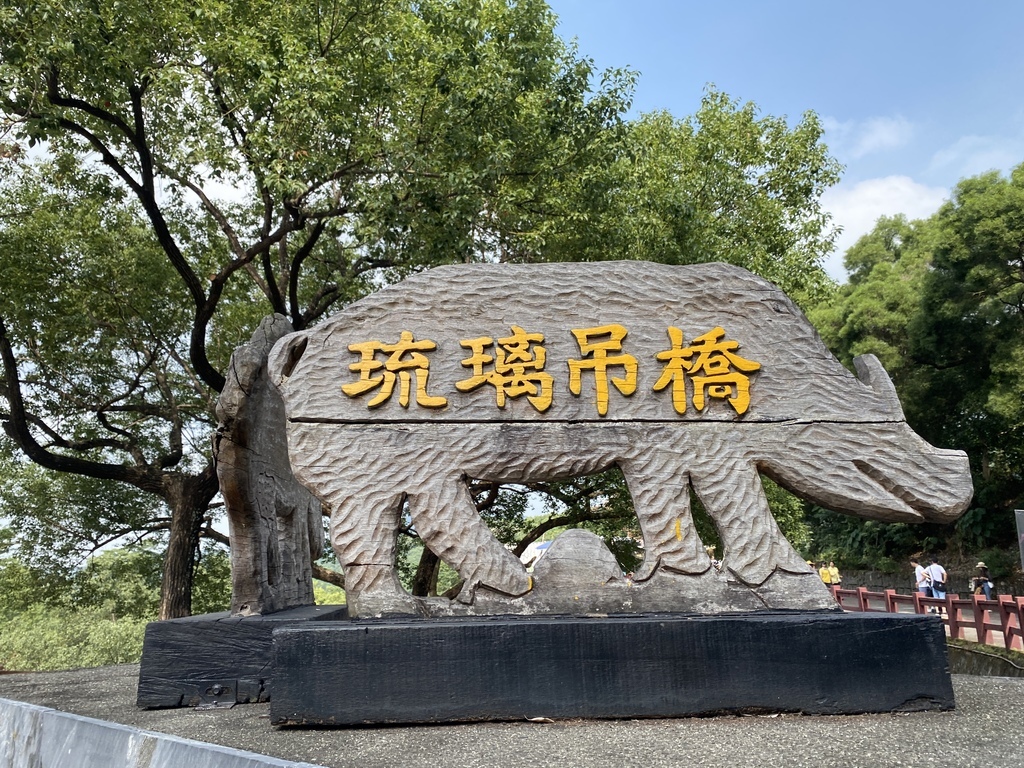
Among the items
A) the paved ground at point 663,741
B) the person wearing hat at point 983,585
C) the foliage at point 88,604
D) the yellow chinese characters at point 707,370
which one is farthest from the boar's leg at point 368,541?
the person wearing hat at point 983,585

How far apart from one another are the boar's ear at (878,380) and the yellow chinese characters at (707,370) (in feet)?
1.89

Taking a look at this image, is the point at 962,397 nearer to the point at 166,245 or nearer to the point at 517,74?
the point at 517,74

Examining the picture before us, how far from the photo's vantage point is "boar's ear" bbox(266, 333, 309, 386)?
3619mm

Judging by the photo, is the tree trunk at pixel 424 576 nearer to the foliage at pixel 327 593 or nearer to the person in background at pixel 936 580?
the foliage at pixel 327 593

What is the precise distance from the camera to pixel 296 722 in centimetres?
293

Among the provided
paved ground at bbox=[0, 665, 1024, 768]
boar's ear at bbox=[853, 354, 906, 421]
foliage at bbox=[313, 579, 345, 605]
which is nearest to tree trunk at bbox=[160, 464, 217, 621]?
→ paved ground at bbox=[0, 665, 1024, 768]

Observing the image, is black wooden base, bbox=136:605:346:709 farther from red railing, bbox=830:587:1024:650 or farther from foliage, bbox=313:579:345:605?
foliage, bbox=313:579:345:605

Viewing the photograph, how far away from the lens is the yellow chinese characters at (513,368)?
11.6 feet

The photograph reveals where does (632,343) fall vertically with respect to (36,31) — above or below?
below

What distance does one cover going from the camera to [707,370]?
11.7 feet

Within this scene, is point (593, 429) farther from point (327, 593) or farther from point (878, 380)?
point (327, 593)

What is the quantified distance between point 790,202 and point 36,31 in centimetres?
836

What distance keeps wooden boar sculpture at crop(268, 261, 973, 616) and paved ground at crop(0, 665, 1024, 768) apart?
1.86ft

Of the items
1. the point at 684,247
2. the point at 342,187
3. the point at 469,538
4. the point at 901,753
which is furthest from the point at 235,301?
the point at 901,753
